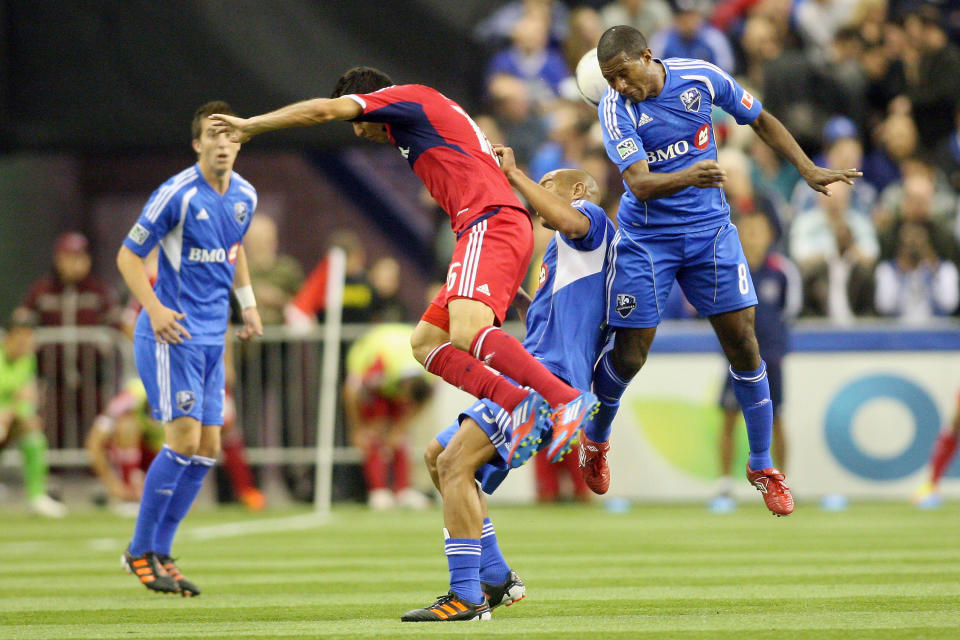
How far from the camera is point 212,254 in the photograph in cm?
843

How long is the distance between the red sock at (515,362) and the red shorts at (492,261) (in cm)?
19

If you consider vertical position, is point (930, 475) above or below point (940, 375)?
below

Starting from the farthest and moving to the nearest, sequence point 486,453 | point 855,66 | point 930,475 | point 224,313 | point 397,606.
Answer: point 855,66, point 930,475, point 224,313, point 397,606, point 486,453

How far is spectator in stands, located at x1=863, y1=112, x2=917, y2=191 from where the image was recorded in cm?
1611

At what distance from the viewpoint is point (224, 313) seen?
8.55 meters

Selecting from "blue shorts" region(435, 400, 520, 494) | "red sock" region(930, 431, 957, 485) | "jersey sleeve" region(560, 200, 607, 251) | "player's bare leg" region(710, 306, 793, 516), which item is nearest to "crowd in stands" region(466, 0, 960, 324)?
"red sock" region(930, 431, 957, 485)

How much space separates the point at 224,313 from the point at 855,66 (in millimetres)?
10644

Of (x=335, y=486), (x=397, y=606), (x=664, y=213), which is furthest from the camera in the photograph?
(x=335, y=486)

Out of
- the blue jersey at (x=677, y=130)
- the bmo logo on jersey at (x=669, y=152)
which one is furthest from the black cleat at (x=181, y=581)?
the bmo logo on jersey at (x=669, y=152)

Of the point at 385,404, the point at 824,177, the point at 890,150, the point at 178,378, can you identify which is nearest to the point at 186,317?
the point at 178,378

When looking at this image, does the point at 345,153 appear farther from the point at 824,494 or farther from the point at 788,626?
the point at 788,626

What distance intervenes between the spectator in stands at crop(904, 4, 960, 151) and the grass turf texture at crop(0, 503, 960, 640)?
5.34 metres

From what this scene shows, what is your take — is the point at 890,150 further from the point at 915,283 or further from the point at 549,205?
the point at 549,205

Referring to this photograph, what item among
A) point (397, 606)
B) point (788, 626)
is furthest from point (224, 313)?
point (788, 626)
